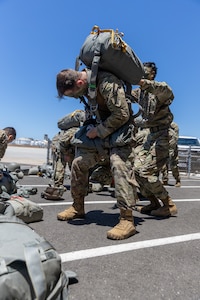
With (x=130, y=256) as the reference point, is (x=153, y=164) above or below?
above

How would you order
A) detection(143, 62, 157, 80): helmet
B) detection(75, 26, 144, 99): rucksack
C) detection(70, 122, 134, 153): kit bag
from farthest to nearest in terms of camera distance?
detection(143, 62, 157, 80): helmet, detection(70, 122, 134, 153): kit bag, detection(75, 26, 144, 99): rucksack

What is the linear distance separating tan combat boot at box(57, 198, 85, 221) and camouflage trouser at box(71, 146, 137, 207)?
9cm

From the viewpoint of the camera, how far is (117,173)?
Result: 3.20 m

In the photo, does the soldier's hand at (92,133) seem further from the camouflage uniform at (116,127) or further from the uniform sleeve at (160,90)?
the uniform sleeve at (160,90)

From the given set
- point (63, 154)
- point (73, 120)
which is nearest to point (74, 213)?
point (63, 154)

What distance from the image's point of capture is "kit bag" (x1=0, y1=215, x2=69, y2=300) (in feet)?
4.71

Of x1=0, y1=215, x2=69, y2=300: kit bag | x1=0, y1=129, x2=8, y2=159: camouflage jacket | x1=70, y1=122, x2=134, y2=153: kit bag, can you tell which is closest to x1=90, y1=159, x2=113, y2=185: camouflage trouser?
x1=0, y1=129, x2=8, y2=159: camouflage jacket

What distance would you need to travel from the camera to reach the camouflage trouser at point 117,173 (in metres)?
3.17

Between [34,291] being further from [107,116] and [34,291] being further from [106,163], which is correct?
[106,163]

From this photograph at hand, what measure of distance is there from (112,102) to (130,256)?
150 centimetres

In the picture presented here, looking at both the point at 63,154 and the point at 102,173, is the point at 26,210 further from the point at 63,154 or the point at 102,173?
the point at 102,173

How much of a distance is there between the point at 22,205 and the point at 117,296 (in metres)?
1.80

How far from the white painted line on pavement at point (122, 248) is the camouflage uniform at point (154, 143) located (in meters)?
1.01

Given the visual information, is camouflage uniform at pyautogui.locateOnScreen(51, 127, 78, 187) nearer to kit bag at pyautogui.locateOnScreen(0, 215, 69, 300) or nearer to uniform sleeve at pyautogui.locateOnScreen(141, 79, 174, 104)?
uniform sleeve at pyautogui.locateOnScreen(141, 79, 174, 104)
